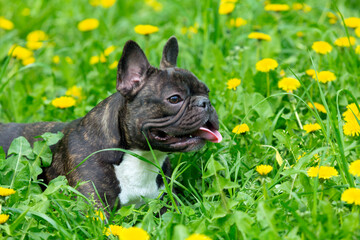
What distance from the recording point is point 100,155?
11.9 ft

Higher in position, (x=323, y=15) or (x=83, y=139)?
(x=83, y=139)

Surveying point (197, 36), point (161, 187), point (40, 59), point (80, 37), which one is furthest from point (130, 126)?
point (80, 37)

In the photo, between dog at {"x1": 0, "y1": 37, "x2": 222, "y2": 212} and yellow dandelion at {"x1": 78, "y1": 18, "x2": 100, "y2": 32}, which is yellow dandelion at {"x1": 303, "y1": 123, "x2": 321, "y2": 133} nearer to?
dog at {"x1": 0, "y1": 37, "x2": 222, "y2": 212}

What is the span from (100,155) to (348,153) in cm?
162

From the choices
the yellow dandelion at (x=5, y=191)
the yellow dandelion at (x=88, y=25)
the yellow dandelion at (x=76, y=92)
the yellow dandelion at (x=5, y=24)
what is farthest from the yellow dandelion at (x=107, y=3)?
the yellow dandelion at (x=5, y=191)

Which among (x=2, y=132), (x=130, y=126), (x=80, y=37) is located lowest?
(x=80, y=37)

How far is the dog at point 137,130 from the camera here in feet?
11.5

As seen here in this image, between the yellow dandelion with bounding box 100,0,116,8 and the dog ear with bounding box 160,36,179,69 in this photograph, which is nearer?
the dog ear with bounding box 160,36,179,69

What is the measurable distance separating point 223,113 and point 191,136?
818mm

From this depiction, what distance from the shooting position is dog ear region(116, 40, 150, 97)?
3.59 m

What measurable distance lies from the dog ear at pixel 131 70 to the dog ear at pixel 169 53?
0.40 meters

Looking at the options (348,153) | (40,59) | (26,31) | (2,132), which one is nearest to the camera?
(348,153)

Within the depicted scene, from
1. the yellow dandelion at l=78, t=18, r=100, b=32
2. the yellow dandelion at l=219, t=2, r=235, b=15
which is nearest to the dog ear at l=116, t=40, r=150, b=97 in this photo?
the yellow dandelion at l=219, t=2, r=235, b=15

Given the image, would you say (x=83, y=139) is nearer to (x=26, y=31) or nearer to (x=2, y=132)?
(x=2, y=132)
